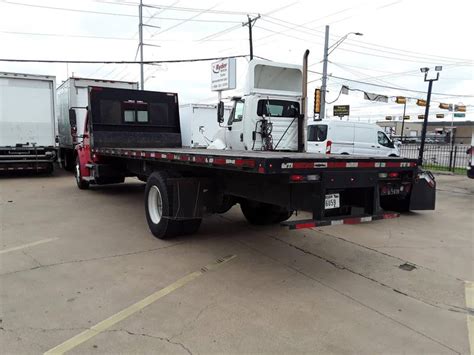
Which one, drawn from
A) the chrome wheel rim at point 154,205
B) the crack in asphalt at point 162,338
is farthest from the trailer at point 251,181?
the crack in asphalt at point 162,338

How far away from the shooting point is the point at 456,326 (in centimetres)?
360

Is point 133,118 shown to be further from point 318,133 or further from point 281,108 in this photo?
point 318,133

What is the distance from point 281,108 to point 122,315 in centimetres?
785

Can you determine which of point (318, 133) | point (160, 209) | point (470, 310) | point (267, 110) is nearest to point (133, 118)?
point (267, 110)

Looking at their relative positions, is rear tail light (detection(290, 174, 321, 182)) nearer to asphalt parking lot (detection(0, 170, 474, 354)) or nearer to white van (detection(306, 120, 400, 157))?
asphalt parking lot (detection(0, 170, 474, 354))

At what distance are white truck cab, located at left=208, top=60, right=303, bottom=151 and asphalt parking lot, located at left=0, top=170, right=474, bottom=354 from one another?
10.8ft

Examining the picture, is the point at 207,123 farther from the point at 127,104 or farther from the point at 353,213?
the point at 353,213

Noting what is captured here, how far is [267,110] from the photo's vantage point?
33.6 ft

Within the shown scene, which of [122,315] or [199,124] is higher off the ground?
[199,124]

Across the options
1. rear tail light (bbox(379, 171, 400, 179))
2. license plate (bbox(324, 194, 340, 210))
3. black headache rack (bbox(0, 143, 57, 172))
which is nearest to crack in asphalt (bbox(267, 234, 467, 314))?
license plate (bbox(324, 194, 340, 210))

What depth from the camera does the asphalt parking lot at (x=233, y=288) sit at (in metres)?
3.29

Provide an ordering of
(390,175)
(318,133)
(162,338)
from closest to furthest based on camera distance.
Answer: (162,338), (390,175), (318,133)

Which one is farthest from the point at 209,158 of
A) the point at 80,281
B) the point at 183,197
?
the point at 80,281

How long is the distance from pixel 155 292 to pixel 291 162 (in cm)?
195
